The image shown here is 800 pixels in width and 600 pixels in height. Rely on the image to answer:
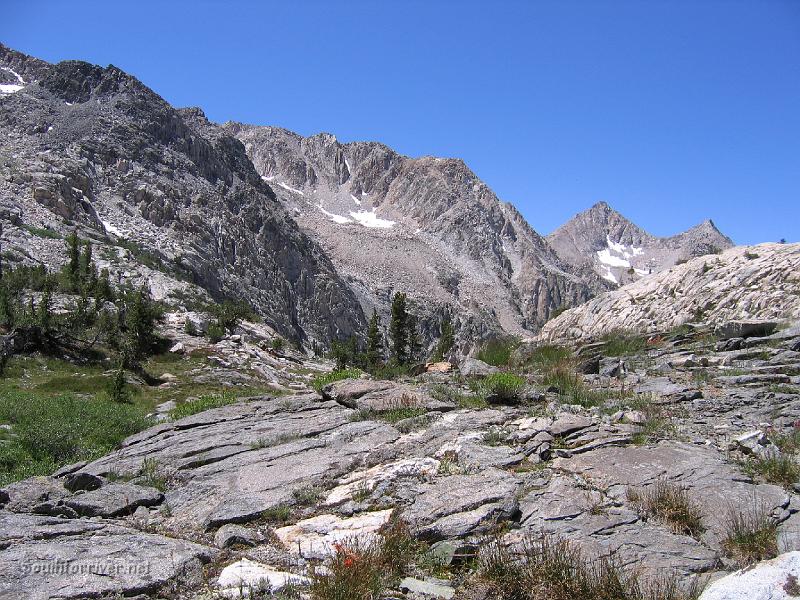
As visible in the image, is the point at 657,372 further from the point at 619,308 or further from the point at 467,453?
the point at 619,308

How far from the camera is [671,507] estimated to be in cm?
590

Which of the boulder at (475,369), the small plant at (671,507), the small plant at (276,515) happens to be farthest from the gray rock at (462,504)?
the boulder at (475,369)

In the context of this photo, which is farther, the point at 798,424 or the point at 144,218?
the point at 144,218

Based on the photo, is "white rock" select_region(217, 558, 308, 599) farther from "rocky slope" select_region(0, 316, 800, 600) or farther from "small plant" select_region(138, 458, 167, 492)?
"small plant" select_region(138, 458, 167, 492)

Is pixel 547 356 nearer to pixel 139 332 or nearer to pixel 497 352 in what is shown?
pixel 497 352

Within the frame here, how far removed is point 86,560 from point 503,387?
7.55m

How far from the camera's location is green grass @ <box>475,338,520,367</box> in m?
16.2

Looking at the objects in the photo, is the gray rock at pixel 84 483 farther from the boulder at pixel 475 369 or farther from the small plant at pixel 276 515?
the boulder at pixel 475 369

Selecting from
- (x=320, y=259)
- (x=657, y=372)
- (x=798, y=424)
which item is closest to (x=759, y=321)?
(x=657, y=372)

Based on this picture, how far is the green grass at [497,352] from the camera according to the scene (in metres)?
16.2

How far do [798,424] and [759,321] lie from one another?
7.10 meters

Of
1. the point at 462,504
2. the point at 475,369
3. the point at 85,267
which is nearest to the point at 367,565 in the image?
the point at 462,504

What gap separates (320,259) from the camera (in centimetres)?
12594

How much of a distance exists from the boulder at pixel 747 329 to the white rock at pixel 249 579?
43.6 ft
